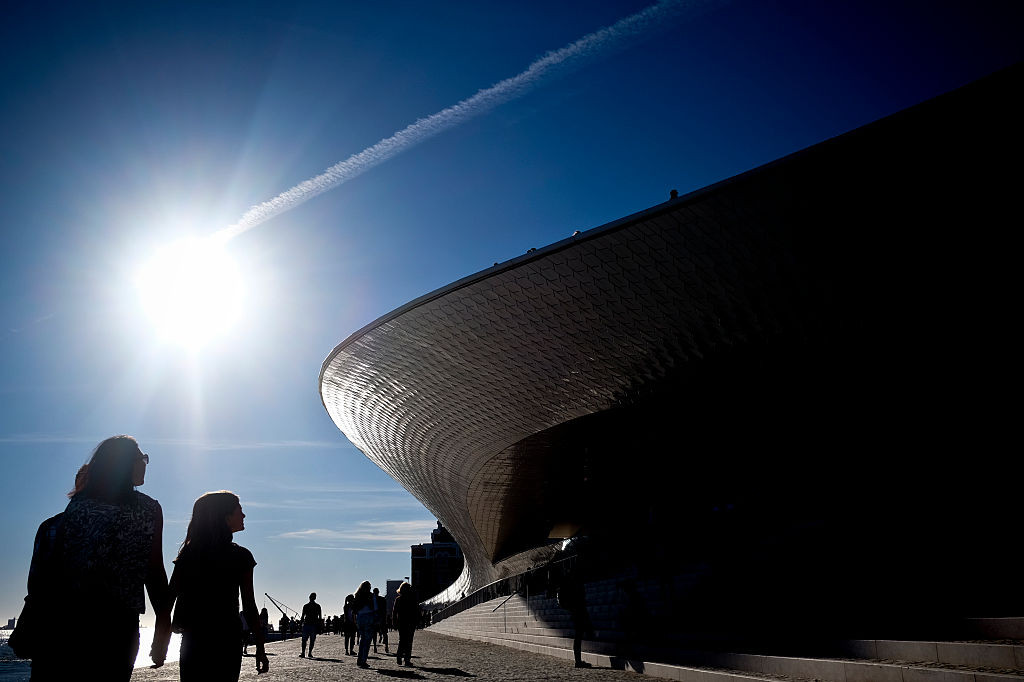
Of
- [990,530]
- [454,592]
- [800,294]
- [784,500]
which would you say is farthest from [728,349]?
[454,592]

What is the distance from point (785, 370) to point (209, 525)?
610 inches

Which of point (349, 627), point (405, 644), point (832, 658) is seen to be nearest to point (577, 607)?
point (405, 644)

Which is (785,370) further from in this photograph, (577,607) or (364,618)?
(364,618)

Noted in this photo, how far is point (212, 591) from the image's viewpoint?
2.70 m

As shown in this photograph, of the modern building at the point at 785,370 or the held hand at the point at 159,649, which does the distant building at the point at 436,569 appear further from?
the held hand at the point at 159,649

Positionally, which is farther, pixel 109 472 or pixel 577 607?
pixel 577 607

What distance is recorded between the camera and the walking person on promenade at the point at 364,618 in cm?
972

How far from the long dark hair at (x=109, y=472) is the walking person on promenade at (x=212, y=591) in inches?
19.6

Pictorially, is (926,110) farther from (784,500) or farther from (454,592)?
(454,592)

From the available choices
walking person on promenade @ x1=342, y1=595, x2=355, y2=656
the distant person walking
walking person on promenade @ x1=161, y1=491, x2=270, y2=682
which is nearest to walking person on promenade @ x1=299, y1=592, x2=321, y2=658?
walking person on promenade @ x1=342, y1=595, x2=355, y2=656

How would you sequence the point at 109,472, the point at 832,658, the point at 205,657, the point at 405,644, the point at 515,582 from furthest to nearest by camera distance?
1. the point at 515,582
2. the point at 405,644
3. the point at 832,658
4. the point at 205,657
5. the point at 109,472

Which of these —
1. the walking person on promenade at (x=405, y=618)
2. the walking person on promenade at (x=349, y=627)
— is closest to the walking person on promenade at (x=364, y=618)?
the walking person on promenade at (x=405, y=618)

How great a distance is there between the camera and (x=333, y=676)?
8055 mm

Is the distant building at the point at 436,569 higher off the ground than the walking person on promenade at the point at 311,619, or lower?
higher
